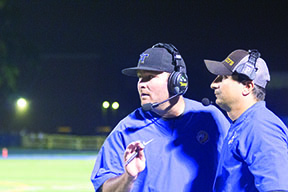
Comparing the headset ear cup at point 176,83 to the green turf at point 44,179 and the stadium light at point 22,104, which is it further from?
the stadium light at point 22,104

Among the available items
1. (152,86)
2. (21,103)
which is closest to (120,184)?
(152,86)

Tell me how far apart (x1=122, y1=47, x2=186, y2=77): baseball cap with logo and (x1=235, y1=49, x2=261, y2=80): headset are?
64 cm

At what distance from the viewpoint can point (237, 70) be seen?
350cm

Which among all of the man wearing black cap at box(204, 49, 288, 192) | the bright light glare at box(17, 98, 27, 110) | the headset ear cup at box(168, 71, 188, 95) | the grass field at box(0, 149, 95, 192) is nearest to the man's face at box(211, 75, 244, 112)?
the man wearing black cap at box(204, 49, 288, 192)

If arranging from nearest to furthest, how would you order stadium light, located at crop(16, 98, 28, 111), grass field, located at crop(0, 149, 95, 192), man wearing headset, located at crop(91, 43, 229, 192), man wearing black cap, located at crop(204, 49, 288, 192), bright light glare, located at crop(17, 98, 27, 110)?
man wearing black cap, located at crop(204, 49, 288, 192) → man wearing headset, located at crop(91, 43, 229, 192) → grass field, located at crop(0, 149, 95, 192) → bright light glare, located at crop(17, 98, 27, 110) → stadium light, located at crop(16, 98, 28, 111)

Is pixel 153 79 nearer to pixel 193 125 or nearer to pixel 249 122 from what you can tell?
pixel 193 125

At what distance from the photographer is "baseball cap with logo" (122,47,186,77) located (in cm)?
396

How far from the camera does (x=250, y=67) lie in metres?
3.43

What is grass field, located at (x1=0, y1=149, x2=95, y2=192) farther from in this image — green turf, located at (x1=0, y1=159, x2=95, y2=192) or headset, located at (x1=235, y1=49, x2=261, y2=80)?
headset, located at (x1=235, y1=49, x2=261, y2=80)

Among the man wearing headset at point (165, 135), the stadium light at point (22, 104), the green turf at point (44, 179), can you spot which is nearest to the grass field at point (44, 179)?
the green turf at point (44, 179)

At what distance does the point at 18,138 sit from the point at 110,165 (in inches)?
1555

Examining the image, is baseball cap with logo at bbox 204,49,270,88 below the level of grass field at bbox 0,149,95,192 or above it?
above

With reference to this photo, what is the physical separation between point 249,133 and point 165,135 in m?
0.91

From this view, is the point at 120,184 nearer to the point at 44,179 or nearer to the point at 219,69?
the point at 219,69
